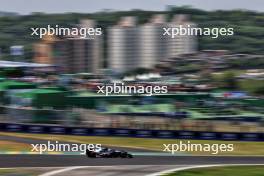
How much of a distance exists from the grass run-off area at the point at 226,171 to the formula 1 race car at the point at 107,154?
7.16ft

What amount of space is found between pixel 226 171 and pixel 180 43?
457cm

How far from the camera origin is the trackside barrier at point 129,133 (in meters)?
15.9

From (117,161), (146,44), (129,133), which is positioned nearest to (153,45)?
(146,44)

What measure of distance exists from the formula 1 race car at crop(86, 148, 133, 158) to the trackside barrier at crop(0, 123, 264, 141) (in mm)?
648

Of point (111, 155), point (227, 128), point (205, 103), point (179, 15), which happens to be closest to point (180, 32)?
point (179, 15)

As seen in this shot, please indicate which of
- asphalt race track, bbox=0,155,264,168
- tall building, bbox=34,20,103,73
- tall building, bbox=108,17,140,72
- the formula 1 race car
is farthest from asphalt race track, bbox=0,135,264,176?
tall building, bbox=108,17,140,72

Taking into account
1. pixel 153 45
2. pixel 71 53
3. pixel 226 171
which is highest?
pixel 153 45

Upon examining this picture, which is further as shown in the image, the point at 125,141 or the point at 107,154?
the point at 125,141

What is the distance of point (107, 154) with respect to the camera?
1552 centimetres

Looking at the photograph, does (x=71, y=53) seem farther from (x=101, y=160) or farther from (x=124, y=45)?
(x=101, y=160)

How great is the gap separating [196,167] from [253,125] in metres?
3.20

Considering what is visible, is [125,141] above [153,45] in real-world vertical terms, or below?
below

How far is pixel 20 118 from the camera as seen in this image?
15984 millimetres

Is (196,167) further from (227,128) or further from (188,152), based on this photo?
(227,128)
